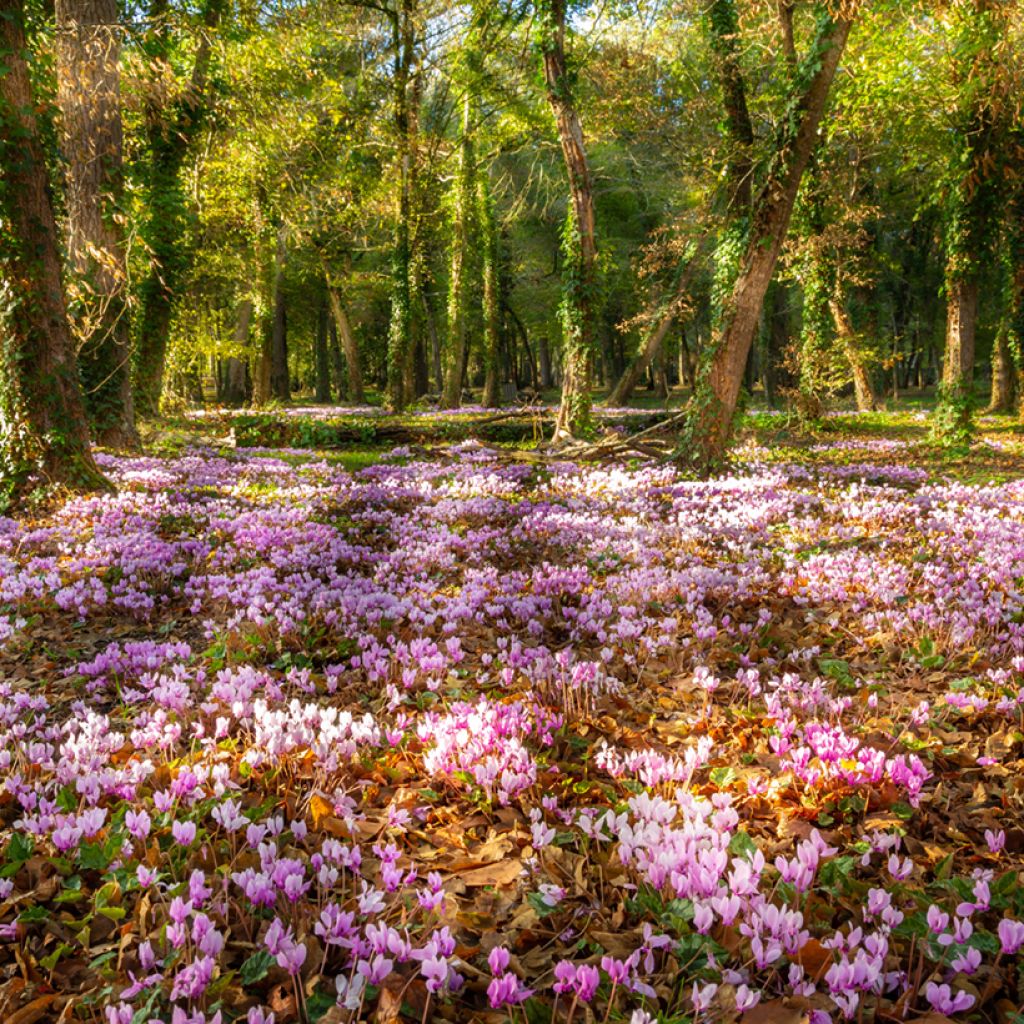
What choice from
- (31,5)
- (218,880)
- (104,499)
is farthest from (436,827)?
(31,5)

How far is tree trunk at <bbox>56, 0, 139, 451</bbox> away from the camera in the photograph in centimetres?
1295

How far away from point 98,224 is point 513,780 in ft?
51.6

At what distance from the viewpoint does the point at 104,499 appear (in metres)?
9.65

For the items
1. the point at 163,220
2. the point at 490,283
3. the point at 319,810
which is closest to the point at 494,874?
the point at 319,810

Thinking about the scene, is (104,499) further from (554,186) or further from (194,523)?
(554,186)

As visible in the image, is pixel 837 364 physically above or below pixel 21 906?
above

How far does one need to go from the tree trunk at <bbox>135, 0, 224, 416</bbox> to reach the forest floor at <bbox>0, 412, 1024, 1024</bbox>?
1102cm

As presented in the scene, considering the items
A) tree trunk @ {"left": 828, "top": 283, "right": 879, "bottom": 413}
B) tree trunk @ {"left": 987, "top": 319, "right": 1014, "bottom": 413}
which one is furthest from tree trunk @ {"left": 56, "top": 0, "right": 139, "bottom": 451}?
tree trunk @ {"left": 987, "top": 319, "right": 1014, "bottom": 413}

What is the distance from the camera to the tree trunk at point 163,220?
1666cm

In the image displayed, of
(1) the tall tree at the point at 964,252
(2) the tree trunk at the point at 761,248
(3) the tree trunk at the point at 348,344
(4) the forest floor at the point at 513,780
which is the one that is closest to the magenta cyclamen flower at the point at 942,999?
(4) the forest floor at the point at 513,780

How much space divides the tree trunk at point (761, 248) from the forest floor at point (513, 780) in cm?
500

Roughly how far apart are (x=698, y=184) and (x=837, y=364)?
780 cm

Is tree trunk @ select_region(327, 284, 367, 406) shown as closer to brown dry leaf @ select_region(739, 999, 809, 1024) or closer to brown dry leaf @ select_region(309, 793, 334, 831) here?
brown dry leaf @ select_region(309, 793, 334, 831)

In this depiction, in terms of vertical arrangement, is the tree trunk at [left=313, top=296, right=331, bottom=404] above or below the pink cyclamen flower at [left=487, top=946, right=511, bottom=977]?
above
